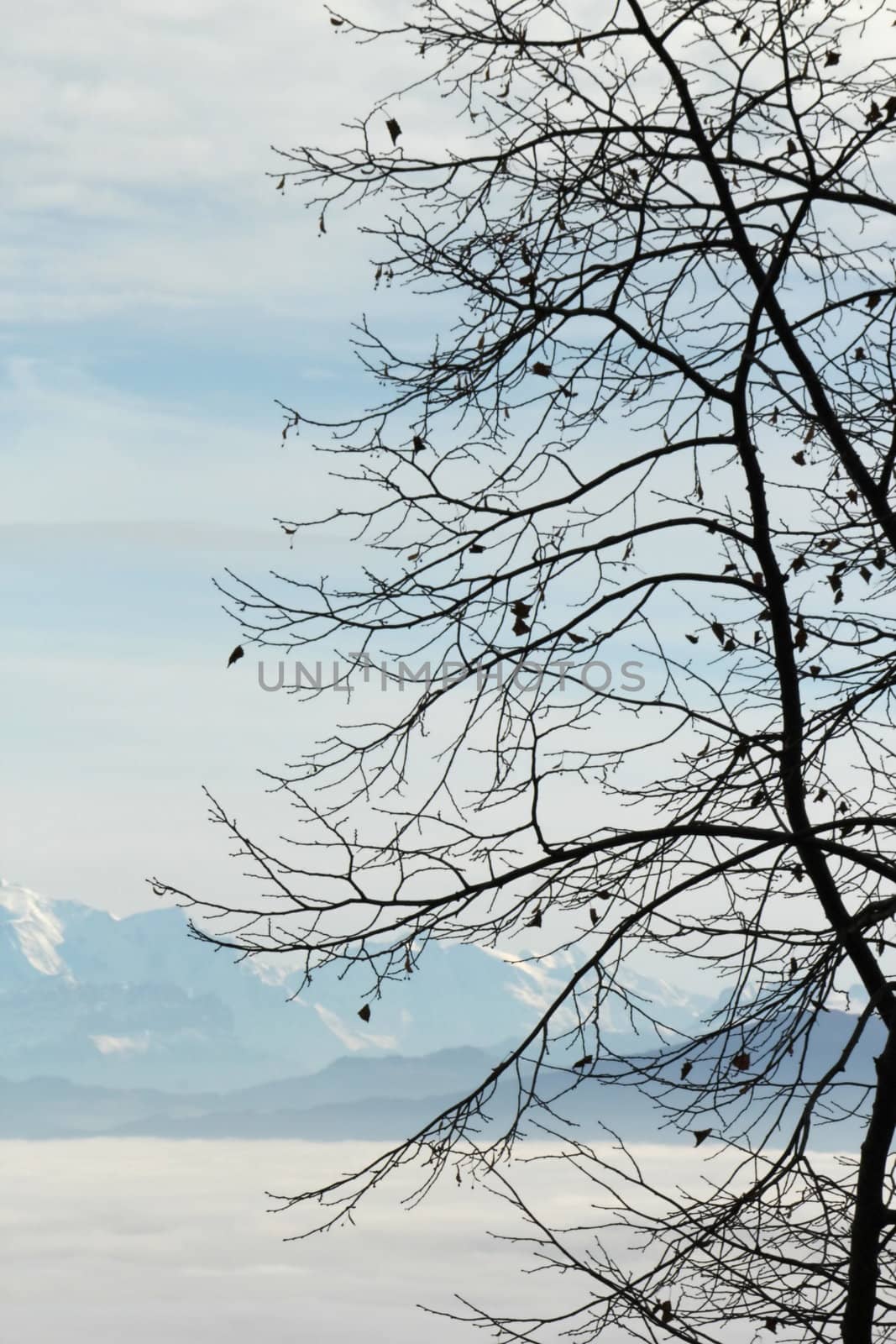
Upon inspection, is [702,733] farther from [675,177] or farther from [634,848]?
[675,177]

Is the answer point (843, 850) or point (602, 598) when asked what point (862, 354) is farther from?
point (843, 850)

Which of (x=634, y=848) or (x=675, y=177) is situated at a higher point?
(x=675, y=177)

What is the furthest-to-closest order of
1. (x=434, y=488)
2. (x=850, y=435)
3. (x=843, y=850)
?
(x=850, y=435)
(x=434, y=488)
(x=843, y=850)

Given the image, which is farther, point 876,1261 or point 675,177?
point 675,177

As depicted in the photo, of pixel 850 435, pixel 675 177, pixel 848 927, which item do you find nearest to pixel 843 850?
pixel 848 927

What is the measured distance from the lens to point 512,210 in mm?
8164

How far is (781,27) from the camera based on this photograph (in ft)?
26.6

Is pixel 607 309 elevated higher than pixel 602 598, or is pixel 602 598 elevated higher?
pixel 607 309

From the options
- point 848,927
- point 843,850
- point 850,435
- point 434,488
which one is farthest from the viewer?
A: point 850,435

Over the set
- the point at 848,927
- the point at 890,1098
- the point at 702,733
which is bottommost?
the point at 890,1098

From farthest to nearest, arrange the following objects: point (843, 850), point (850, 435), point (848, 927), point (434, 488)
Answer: point (850, 435) < point (434, 488) < point (843, 850) < point (848, 927)

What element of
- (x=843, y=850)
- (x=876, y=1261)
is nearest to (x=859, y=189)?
(x=843, y=850)

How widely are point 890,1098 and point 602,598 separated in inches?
106

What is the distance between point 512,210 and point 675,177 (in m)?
0.87
